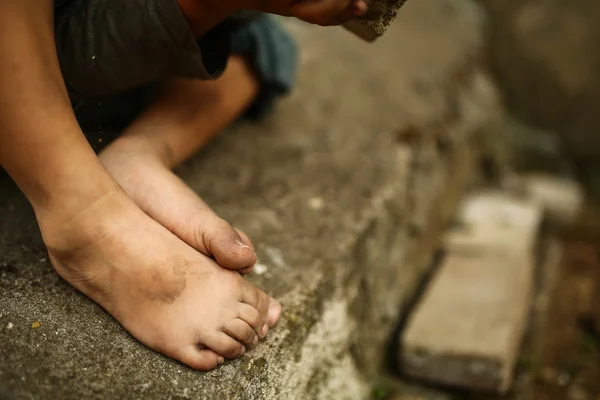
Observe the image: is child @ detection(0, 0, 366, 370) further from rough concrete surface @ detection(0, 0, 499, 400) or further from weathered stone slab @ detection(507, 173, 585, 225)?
weathered stone slab @ detection(507, 173, 585, 225)

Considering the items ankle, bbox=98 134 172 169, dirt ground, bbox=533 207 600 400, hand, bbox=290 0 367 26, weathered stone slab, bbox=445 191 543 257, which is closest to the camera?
hand, bbox=290 0 367 26

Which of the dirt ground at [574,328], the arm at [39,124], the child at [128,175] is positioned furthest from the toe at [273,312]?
the dirt ground at [574,328]

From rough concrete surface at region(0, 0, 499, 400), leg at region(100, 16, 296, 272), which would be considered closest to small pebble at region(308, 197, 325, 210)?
rough concrete surface at region(0, 0, 499, 400)

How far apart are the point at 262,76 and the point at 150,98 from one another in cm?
21

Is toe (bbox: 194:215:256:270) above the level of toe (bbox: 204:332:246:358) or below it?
above

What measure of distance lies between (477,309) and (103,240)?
74 cm

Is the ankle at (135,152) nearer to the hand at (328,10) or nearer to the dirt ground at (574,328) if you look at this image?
the hand at (328,10)

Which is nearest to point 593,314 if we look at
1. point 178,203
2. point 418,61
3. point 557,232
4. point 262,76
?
point 557,232

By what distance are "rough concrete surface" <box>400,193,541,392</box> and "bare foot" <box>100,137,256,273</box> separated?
45 centimetres

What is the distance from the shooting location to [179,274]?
0.76 metres

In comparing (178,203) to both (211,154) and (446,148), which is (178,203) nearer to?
(211,154)

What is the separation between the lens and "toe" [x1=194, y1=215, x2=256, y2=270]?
0.78 m

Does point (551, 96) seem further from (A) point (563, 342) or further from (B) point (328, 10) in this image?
(B) point (328, 10)

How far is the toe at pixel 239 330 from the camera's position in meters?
0.75
